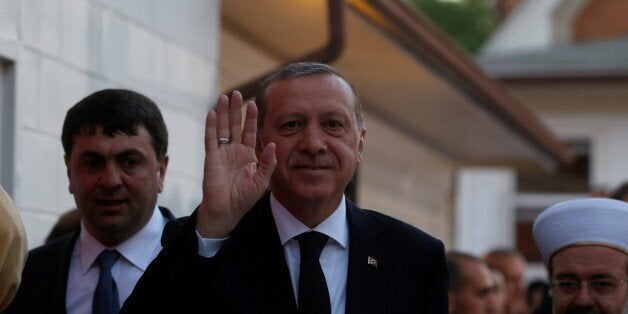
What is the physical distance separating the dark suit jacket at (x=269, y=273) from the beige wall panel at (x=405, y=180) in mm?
9992

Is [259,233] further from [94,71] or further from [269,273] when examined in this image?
[94,71]

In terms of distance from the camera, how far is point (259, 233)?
4.37 metres

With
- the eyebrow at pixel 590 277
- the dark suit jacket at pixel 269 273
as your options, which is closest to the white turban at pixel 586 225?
the eyebrow at pixel 590 277

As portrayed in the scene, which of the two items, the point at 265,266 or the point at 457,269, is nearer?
the point at 265,266

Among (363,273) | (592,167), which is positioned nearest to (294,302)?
(363,273)

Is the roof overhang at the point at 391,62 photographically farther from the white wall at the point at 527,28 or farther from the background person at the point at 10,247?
the white wall at the point at 527,28

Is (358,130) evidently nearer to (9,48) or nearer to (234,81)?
(9,48)

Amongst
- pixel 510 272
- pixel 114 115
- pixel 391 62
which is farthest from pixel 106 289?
pixel 510 272

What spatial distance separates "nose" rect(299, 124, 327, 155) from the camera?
4312mm

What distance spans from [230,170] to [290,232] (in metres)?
0.29

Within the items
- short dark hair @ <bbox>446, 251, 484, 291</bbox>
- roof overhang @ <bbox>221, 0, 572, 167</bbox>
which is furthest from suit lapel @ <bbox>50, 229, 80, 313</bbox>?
short dark hair @ <bbox>446, 251, 484, 291</bbox>

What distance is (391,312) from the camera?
4316 millimetres

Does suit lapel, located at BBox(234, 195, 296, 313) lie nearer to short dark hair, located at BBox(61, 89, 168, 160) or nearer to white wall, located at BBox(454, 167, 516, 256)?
short dark hair, located at BBox(61, 89, 168, 160)

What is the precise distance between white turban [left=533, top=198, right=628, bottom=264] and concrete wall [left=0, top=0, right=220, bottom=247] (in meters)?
2.33
